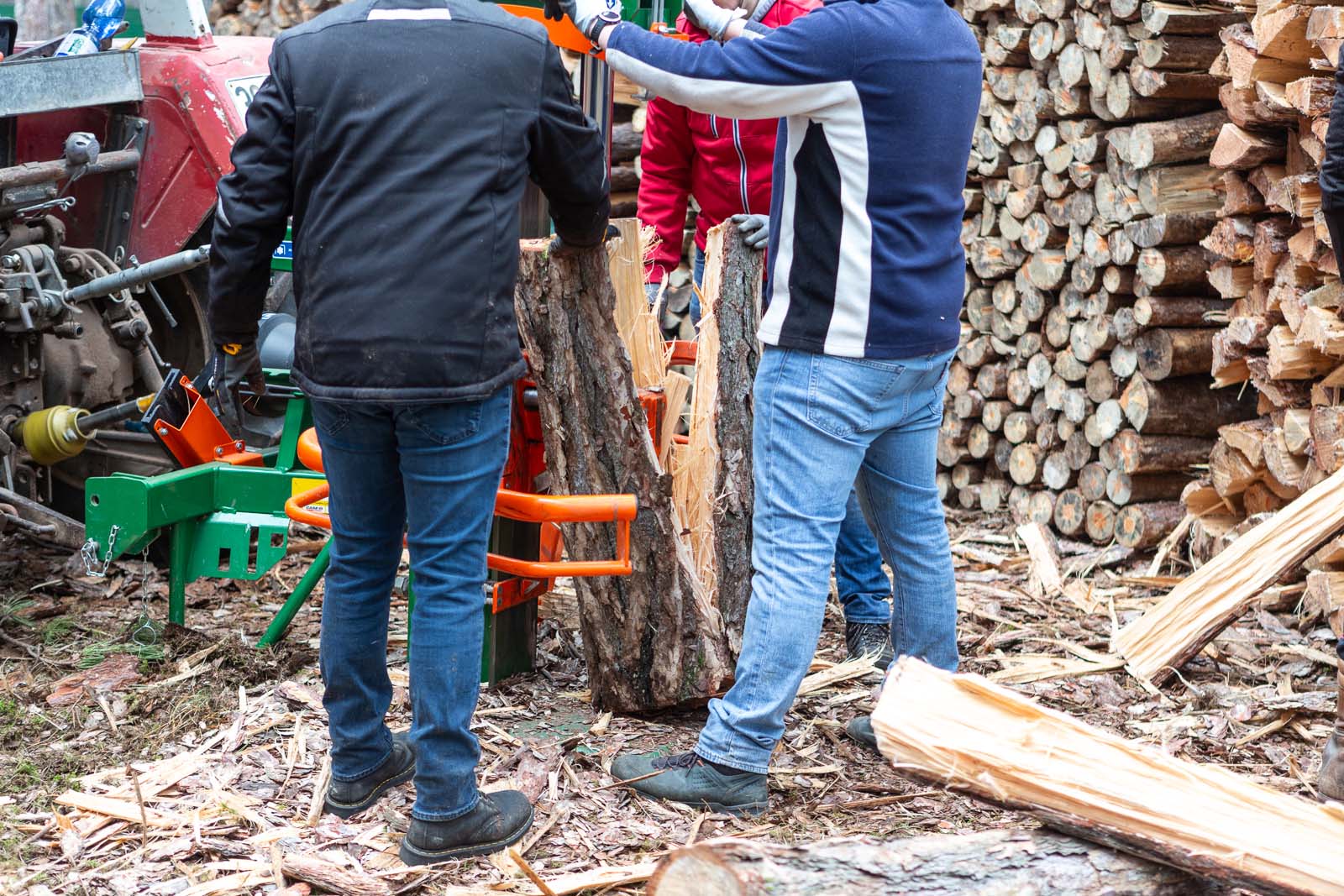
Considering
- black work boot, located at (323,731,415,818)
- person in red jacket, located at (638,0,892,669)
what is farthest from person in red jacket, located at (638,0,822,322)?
black work boot, located at (323,731,415,818)

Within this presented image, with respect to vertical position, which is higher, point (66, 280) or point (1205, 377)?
point (66, 280)

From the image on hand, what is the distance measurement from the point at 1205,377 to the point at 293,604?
11.2 ft

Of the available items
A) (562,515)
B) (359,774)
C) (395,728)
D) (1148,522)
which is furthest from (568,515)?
(1148,522)

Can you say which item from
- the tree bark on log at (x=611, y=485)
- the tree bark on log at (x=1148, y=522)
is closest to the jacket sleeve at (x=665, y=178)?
the tree bark on log at (x=611, y=485)

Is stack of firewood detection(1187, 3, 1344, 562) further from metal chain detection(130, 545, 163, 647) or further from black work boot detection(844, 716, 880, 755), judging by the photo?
metal chain detection(130, 545, 163, 647)

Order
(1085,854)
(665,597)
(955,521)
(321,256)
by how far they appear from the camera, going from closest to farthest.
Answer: (1085,854) → (321,256) → (665,597) → (955,521)

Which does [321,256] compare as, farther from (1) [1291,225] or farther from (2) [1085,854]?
(1) [1291,225]

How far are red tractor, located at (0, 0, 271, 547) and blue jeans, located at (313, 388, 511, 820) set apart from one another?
171 cm

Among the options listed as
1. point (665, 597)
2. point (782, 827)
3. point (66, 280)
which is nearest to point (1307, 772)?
point (782, 827)

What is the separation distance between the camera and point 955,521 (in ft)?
19.8

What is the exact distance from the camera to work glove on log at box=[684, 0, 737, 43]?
3.24 meters

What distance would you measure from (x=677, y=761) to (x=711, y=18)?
5.57 ft

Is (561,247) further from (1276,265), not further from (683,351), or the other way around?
(1276,265)

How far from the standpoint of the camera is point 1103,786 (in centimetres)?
230
